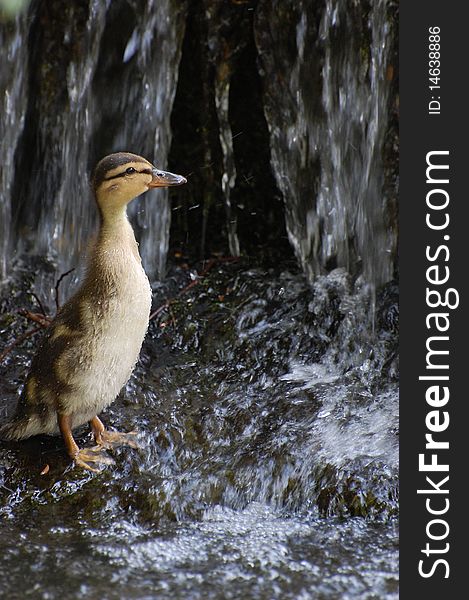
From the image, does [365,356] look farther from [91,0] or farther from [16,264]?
[91,0]

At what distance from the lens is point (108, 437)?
5168 millimetres

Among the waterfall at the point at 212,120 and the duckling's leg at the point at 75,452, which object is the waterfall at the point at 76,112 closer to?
the waterfall at the point at 212,120

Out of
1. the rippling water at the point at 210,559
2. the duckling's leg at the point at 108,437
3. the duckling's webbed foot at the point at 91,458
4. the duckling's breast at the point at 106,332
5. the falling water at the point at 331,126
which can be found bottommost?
the rippling water at the point at 210,559

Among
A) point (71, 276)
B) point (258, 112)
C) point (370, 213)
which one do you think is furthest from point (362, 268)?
point (71, 276)

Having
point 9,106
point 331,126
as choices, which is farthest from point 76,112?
point 331,126

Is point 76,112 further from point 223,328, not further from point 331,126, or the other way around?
point 223,328

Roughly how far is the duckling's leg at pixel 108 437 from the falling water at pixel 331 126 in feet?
7.60

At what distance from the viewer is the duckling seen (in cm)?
478

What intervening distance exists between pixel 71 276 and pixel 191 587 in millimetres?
3392

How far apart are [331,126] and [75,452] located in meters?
3.15

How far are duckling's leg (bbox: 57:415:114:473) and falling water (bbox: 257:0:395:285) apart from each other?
2566 mm

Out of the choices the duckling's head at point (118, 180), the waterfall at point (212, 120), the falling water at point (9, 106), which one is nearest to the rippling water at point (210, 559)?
the duckling's head at point (118, 180)

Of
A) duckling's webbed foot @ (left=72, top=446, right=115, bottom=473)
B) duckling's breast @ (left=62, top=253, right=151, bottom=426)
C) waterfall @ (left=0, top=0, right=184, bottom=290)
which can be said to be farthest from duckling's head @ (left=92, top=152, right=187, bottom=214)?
waterfall @ (left=0, top=0, right=184, bottom=290)

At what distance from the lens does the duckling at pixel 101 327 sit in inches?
188
